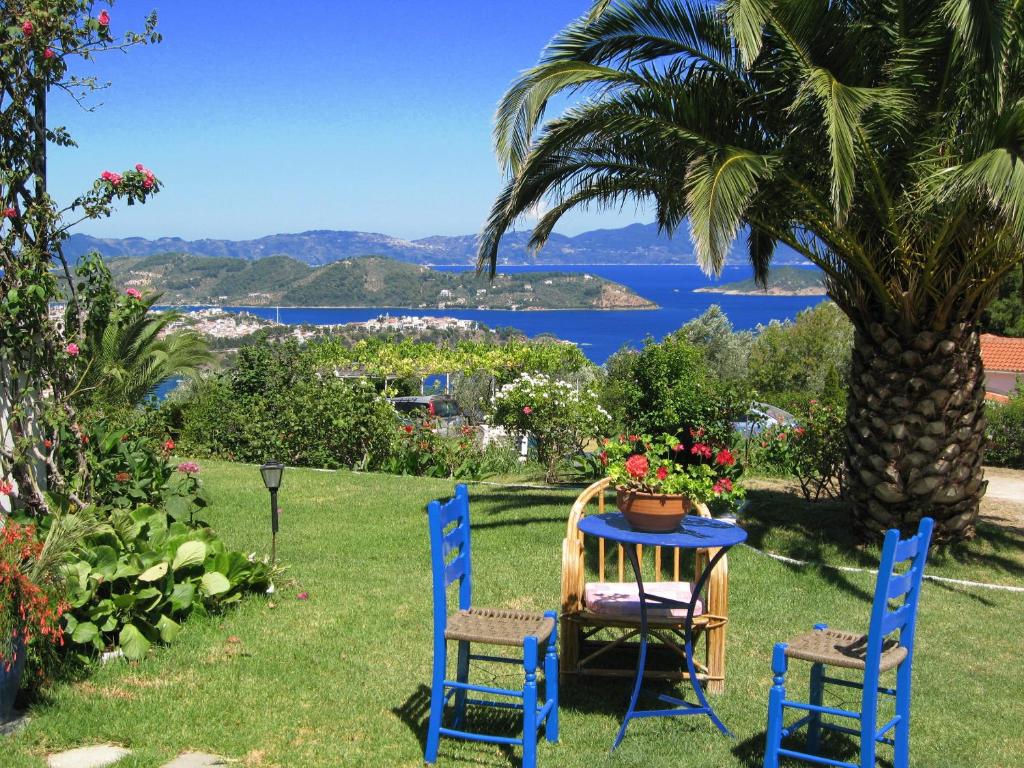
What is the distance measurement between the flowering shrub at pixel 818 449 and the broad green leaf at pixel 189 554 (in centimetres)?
682

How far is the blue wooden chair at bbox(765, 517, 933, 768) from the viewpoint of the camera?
3945 millimetres

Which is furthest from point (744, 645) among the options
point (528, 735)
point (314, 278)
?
point (314, 278)

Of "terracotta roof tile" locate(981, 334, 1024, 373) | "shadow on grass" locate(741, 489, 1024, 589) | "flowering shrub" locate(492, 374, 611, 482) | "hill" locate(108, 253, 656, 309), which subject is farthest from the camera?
"hill" locate(108, 253, 656, 309)

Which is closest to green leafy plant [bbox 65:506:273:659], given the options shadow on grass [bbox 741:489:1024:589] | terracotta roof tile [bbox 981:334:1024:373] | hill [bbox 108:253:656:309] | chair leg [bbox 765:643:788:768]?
chair leg [bbox 765:643:788:768]

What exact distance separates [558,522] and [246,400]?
6826 millimetres

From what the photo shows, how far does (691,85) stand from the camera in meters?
8.29

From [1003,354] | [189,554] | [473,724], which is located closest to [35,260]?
[189,554]

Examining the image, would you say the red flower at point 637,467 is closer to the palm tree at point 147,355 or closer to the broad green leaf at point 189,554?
the broad green leaf at point 189,554

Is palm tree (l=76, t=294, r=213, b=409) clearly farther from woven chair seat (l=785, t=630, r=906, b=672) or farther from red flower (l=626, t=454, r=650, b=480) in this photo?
woven chair seat (l=785, t=630, r=906, b=672)

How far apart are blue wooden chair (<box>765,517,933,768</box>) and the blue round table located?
0.53 m

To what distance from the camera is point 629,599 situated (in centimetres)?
523

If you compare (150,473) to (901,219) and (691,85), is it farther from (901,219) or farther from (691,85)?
(901,219)

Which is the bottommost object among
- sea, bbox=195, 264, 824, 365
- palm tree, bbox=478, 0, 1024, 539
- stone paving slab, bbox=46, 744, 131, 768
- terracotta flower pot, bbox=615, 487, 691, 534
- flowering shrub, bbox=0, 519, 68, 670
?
sea, bbox=195, 264, 824, 365

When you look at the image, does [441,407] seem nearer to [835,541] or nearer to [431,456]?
[431,456]
